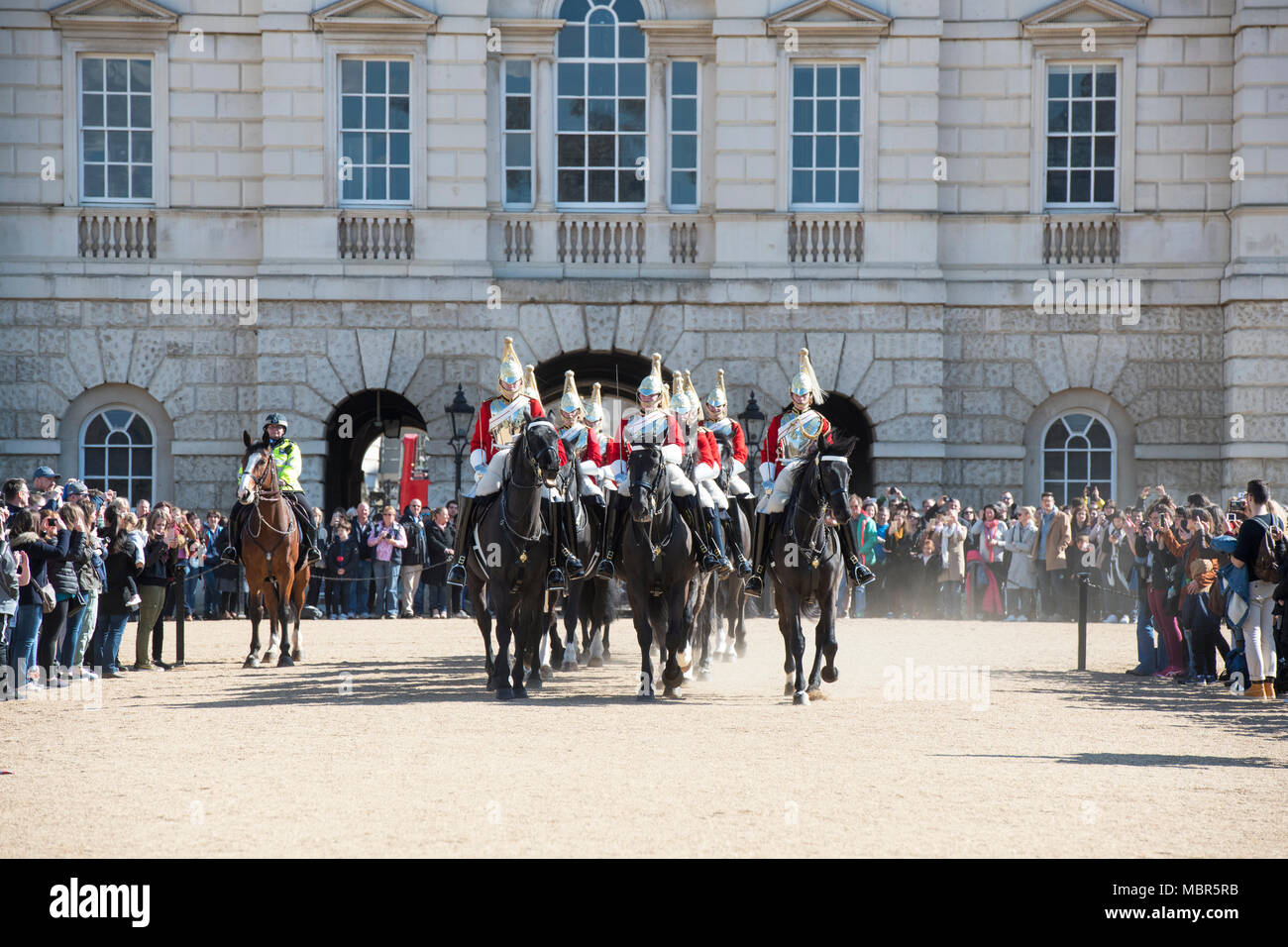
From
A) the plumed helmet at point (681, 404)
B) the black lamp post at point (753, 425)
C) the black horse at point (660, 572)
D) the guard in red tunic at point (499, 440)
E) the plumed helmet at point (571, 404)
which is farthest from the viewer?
the black lamp post at point (753, 425)

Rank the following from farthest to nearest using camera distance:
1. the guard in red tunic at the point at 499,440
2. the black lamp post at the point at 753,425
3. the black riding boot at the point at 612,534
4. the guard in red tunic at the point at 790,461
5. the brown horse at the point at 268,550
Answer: the black lamp post at the point at 753,425
the brown horse at the point at 268,550
the black riding boot at the point at 612,534
the guard in red tunic at the point at 790,461
the guard in red tunic at the point at 499,440

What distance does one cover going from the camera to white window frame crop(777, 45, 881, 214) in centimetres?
2600

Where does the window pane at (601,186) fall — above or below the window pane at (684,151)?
below

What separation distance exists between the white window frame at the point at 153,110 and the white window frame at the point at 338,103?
260 cm

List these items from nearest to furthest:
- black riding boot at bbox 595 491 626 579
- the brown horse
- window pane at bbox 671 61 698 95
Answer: black riding boot at bbox 595 491 626 579
the brown horse
window pane at bbox 671 61 698 95

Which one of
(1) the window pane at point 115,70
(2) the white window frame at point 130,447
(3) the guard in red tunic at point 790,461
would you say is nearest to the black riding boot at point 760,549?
(3) the guard in red tunic at point 790,461

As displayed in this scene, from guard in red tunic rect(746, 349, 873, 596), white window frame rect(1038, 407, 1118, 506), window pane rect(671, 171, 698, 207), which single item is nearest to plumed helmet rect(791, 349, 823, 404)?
guard in red tunic rect(746, 349, 873, 596)

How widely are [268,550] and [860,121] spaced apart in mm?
13292

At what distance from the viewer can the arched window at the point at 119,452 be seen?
86.3ft

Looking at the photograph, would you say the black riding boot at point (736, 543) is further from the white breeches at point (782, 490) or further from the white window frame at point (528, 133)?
the white window frame at point (528, 133)

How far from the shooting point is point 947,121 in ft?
86.4

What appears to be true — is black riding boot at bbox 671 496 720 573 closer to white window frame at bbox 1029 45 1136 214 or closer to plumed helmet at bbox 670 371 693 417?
plumed helmet at bbox 670 371 693 417

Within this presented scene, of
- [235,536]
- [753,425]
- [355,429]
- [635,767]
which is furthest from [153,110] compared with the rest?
[635,767]

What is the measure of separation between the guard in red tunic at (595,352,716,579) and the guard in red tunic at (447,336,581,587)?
0.54 metres
